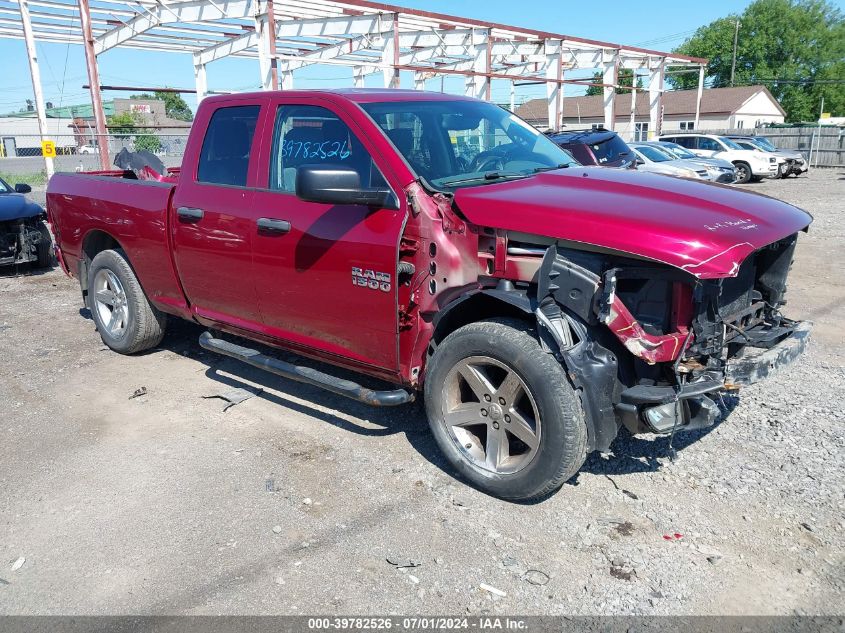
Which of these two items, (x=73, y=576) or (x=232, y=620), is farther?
(x=73, y=576)

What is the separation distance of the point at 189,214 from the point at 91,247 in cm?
190

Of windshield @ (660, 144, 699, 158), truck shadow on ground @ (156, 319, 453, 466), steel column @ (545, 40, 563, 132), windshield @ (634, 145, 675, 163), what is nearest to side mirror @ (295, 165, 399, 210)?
truck shadow on ground @ (156, 319, 453, 466)

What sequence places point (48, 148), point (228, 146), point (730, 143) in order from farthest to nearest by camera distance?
point (730, 143) → point (48, 148) → point (228, 146)

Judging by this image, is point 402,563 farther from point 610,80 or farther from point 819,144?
point 819,144

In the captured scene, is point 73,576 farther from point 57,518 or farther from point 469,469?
point 469,469

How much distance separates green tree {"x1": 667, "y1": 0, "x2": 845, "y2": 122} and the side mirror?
8238cm

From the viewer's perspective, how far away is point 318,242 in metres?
3.96

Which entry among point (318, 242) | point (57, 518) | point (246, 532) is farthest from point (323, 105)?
point (57, 518)

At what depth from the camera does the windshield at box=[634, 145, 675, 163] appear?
17781mm

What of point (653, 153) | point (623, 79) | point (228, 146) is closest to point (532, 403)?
point (228, 146)

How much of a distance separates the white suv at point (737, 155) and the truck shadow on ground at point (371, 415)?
74.2 feet

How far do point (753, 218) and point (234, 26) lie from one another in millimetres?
19149

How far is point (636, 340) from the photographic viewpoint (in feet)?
10.2

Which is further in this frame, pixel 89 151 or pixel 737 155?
pixel 89 151
